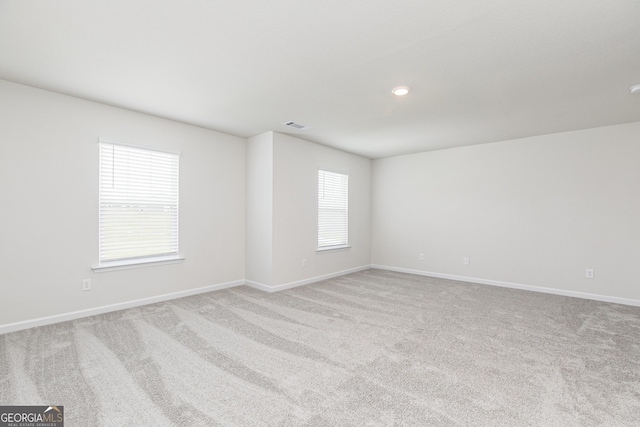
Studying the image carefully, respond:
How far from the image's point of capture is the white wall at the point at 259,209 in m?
4.51

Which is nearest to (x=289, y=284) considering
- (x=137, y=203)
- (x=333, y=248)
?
(x=333, y=248)

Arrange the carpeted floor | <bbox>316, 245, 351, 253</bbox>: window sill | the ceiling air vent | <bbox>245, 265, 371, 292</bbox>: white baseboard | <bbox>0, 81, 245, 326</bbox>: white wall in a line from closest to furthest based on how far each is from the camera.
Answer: the carpeted floor
<bbox>0, 81, 245, 326</bbox>: white wall
the ceiling air vent
<bbox>245, 265, 371, 292</bbox>: white baseboard
<bbox>316, 245, 351, 253</bbox>: window sill

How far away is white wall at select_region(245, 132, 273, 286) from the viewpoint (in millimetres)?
4508

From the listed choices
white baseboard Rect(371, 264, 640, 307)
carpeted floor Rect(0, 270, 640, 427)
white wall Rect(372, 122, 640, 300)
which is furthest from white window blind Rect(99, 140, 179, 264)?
white baseboard Rect(371, 264, 640, 307)

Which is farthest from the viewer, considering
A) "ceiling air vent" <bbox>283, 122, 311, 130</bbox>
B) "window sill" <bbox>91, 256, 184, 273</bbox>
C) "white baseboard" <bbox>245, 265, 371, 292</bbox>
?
"white baseboard" <bbox>245, 265, 371, 292</bbox>

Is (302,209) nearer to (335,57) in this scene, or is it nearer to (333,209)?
(333,209)

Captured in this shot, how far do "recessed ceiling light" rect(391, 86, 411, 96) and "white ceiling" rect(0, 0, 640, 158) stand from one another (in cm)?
8

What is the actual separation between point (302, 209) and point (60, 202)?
3115 millimetres

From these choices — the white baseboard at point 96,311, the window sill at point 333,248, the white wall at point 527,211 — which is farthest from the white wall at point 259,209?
the white wall at point 527,211

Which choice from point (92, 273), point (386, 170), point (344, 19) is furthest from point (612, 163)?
point (92, 273)

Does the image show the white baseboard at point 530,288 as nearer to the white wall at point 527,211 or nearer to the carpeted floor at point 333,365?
the white wall at point 527,211

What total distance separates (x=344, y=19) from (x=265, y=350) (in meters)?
2.67

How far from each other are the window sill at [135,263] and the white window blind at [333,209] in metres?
2.46

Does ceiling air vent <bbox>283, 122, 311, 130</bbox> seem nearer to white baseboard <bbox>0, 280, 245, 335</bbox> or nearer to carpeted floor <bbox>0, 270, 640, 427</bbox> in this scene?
carpeted floor <bbox>0, 270, 640, 427</bbox>
